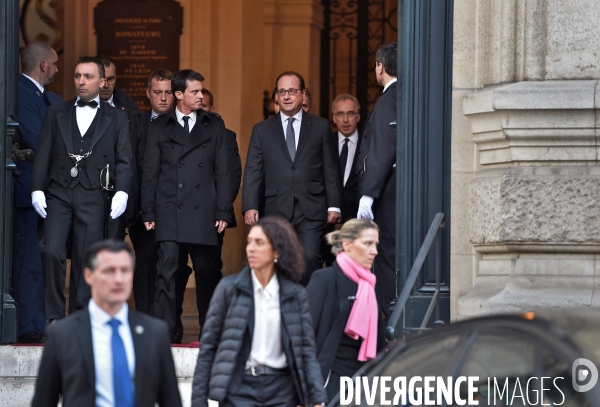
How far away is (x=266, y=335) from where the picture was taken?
650 cm

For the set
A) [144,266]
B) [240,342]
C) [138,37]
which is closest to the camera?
[240,342]

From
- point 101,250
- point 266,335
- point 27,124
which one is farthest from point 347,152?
point 101,250

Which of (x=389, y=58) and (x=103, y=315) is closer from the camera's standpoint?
(x=103, y=315)

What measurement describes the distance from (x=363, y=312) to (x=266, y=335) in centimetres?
109

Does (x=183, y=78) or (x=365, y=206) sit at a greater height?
(x=183, y=78)

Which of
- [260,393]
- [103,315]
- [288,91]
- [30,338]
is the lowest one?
[30,338]

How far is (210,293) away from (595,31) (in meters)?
3.84

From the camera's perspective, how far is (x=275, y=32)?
15844 mm

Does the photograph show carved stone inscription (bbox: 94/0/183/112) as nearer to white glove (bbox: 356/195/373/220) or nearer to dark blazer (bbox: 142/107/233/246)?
dark blazer (bbox: 142/107/233/246)

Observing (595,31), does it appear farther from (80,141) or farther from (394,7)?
(394,7)

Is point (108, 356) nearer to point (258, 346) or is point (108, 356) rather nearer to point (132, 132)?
point (258, 346)

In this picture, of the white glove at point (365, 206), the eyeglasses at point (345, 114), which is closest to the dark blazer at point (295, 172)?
the eyeglasses at point (345, 114)

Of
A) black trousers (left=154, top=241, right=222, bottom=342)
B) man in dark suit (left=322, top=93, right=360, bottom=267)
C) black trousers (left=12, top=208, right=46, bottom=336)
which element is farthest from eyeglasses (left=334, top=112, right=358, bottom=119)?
black trousers (left=12, top=208, right=46, bottom=336)

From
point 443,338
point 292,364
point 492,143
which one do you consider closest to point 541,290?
point 492,143
